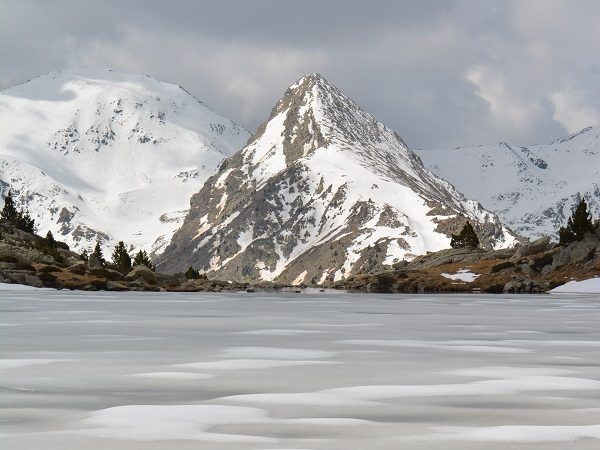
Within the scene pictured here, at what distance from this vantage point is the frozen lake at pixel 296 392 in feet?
34.2

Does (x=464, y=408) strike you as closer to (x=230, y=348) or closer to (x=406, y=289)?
(x=230, y=348)

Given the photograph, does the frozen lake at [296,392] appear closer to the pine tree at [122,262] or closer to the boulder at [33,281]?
the boulder at [33,281]

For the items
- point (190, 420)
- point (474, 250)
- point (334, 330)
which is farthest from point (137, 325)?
point (474, 250)

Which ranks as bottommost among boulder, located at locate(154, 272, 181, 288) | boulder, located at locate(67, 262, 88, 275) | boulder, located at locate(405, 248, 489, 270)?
boulder, located at locate(154, 272, 181, 288)

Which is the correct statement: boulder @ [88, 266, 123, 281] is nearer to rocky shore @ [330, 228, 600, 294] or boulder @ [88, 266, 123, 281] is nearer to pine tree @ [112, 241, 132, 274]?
rocky shore @ [330, 228, 600, 294]

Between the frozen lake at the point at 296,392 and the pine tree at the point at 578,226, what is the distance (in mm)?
126973

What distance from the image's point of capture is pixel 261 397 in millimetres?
13672

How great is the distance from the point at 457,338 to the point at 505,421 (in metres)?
15.5

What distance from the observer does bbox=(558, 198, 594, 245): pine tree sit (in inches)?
5851

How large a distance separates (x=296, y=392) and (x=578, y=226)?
475 ft

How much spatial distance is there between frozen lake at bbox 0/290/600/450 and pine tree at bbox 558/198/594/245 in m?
127

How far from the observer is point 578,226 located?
15138 cm

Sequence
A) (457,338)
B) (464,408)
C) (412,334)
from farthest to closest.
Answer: (412,334)
(457,338)
(464,408)

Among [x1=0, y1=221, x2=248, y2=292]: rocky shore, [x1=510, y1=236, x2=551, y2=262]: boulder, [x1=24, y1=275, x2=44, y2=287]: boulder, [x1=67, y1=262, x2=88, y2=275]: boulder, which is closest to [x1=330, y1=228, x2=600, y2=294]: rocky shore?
[x1=510, y1=236, x2=551, y2=262]: boulder
